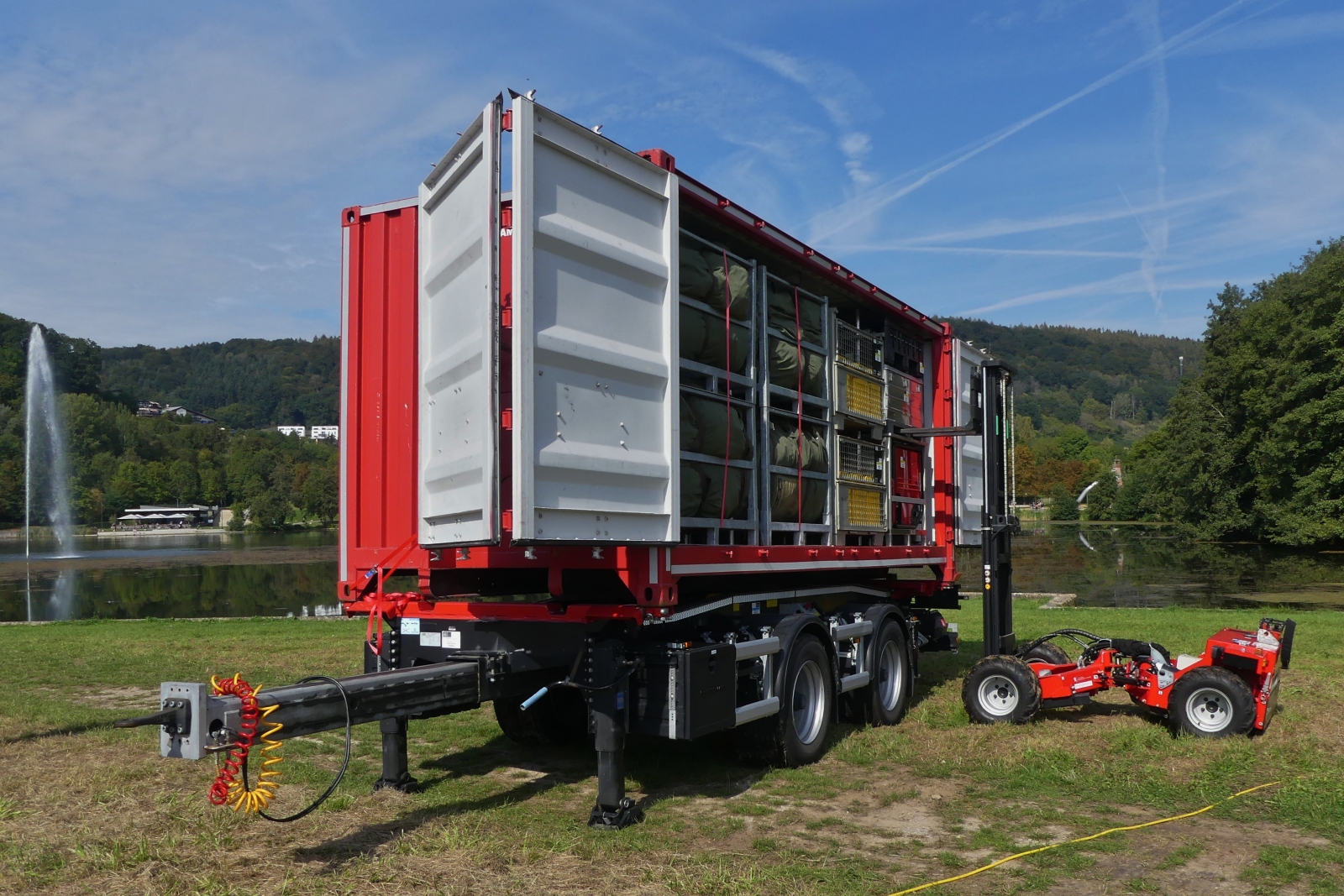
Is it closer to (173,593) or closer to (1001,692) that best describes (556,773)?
(1001,692)

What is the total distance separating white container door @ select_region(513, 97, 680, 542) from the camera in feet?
17.7

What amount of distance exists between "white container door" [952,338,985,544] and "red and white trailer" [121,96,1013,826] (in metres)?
2.79

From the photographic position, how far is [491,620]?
6547mm

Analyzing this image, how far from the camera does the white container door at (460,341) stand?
5430mm

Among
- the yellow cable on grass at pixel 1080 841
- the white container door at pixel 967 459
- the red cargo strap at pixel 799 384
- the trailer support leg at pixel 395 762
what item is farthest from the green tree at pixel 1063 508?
the trailer support leg at pixel 395 762

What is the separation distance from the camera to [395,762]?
268 inches

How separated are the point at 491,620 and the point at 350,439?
5.26 ft

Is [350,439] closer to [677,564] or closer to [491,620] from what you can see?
[491,620]

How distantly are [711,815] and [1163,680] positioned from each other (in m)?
4.47

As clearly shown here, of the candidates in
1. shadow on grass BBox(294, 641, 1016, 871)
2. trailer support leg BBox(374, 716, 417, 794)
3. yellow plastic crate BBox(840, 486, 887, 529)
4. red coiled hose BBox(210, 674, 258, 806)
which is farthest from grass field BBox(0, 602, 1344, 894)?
yellow plastic crate BBox(840, 486, 887, 529)

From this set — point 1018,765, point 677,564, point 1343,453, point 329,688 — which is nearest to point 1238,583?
point 1343,453

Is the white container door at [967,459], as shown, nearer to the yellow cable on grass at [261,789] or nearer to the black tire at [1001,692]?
the black tire at [1001,692]

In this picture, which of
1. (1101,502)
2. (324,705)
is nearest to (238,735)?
(324,705)

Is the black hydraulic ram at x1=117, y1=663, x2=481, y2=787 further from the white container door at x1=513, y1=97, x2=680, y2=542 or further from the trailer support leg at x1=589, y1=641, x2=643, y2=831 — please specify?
the white container door at x1=513, y1=97, x2=680, y2=542
